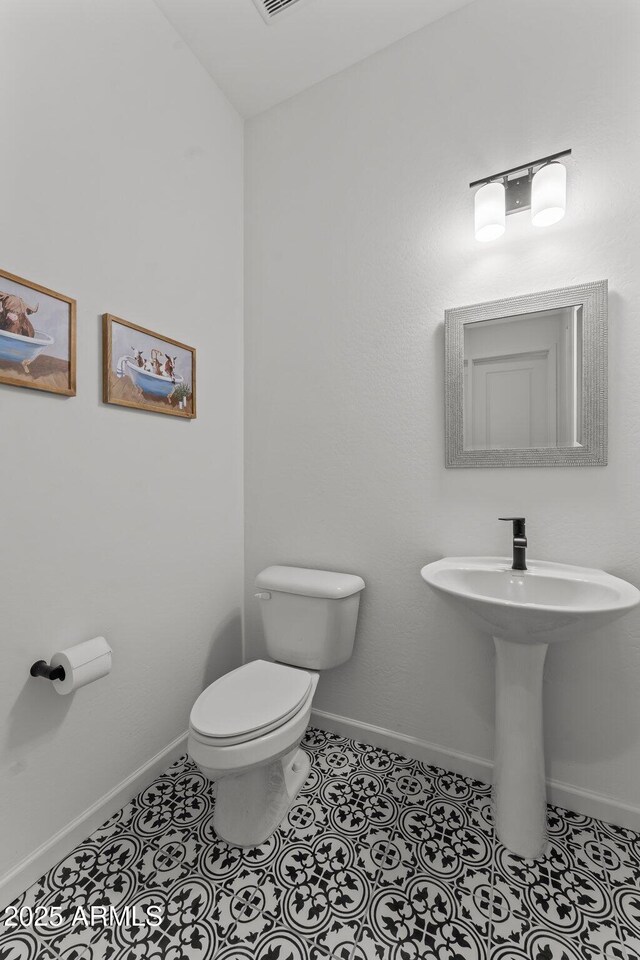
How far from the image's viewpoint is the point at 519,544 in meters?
1.37

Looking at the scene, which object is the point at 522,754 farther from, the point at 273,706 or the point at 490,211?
the point at 490,211

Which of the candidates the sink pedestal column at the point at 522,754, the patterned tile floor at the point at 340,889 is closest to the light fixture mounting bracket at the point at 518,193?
the sink pedestal column at the point at 522,754

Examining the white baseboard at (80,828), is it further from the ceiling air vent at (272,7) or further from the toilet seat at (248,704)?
the ceiling air vent at (272,7)

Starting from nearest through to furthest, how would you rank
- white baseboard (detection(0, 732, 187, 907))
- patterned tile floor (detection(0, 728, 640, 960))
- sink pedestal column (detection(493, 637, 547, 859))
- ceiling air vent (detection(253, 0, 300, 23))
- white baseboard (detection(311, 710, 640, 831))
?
patterned tile floor (detection(0, 728, 640, 960))
white baseboard (detection(0, 732, 187, 907))
sink pedestal column (detection(493, 637, 547, 859))
white baseboard (detection(311, 710, 640, 831))
ceiling air vent (detection(253, 0, 300, 23))

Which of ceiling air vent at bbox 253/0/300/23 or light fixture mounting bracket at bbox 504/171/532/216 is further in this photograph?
ceiling air vent at bbox 253/0/300/23

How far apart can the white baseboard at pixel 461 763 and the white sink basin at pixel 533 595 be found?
2.24 feet

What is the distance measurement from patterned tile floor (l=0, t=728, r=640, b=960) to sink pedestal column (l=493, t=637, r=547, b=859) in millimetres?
62

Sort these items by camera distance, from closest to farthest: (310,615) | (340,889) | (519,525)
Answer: (340,889) → (519,525) → (310,615)

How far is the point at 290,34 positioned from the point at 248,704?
246 centimetres

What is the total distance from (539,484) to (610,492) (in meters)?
0.20

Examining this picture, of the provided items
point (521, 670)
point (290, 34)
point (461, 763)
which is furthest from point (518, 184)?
point (461, 763)

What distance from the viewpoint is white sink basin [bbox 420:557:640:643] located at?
1.04m

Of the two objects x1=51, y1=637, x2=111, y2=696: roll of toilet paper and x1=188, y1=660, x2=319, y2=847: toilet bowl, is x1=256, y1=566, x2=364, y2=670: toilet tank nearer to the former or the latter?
x1=188, y1=660, x2=319, y2=847: toilet bowl

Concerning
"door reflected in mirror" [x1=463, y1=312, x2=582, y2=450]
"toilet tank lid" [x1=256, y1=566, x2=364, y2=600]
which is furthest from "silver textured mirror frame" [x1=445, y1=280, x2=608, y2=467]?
"toilet tank lid" [x1=256, y1=566, x2=364, y2=600]
